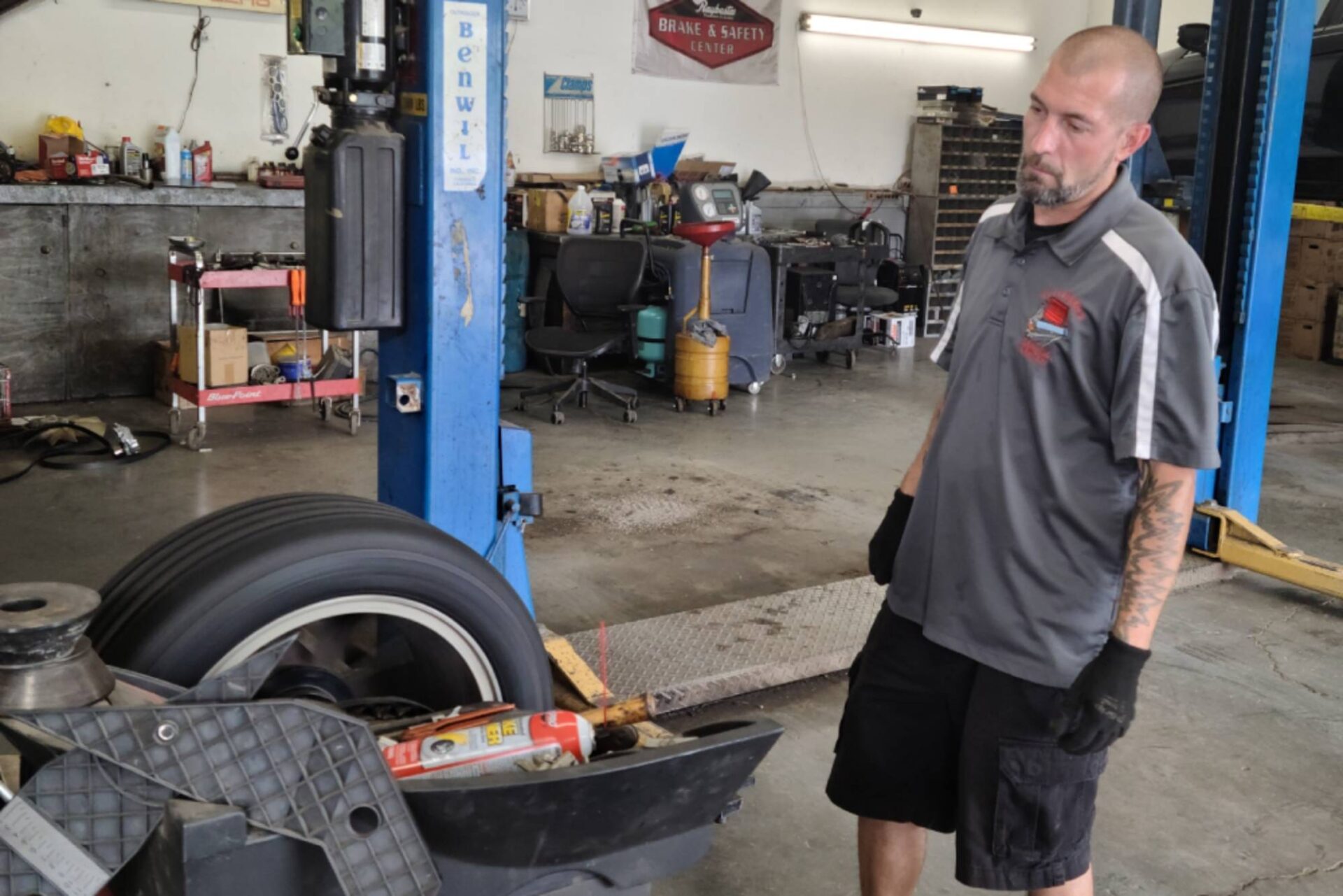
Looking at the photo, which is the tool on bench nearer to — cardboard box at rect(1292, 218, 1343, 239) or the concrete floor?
the concrete floor

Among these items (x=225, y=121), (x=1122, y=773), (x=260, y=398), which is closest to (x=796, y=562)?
(x=1122, y=773)

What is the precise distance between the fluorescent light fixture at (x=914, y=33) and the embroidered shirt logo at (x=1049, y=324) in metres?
7.24

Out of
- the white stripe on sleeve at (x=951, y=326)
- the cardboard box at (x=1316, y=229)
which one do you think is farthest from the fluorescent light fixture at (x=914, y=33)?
the white stripe on sleeve at (x=951, y=326)

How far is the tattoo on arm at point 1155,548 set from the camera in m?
1.65

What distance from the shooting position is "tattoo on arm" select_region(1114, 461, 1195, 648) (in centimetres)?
165

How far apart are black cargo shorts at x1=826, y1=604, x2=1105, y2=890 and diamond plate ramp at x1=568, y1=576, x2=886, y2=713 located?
107cm

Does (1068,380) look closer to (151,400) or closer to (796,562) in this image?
(796,562)

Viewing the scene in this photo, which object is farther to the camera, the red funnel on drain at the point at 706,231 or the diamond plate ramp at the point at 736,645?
the red funnel on drain at the point at 706,231

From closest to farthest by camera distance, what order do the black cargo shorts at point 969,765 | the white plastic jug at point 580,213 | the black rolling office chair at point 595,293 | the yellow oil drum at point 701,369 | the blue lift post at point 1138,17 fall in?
the black cargo shorts at point 969,765
the blue lift post at point 1138,17
the black rolling office chair at point 595,293
the yellow oil drum at point 701,369
the white plastic jug at point 580,213

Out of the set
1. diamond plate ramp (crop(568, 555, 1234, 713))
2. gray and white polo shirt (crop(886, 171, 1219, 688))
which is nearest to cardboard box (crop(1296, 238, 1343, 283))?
diamond plate ramp (crop(568, 555, 1234, 713))

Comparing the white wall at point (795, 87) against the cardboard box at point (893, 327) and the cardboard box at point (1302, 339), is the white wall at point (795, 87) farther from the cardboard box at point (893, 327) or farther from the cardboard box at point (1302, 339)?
the cardboard box at point (1302, 339)

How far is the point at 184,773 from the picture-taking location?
1.23 m

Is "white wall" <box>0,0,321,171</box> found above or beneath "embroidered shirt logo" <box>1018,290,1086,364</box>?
above

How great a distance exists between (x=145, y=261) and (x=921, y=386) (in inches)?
155
